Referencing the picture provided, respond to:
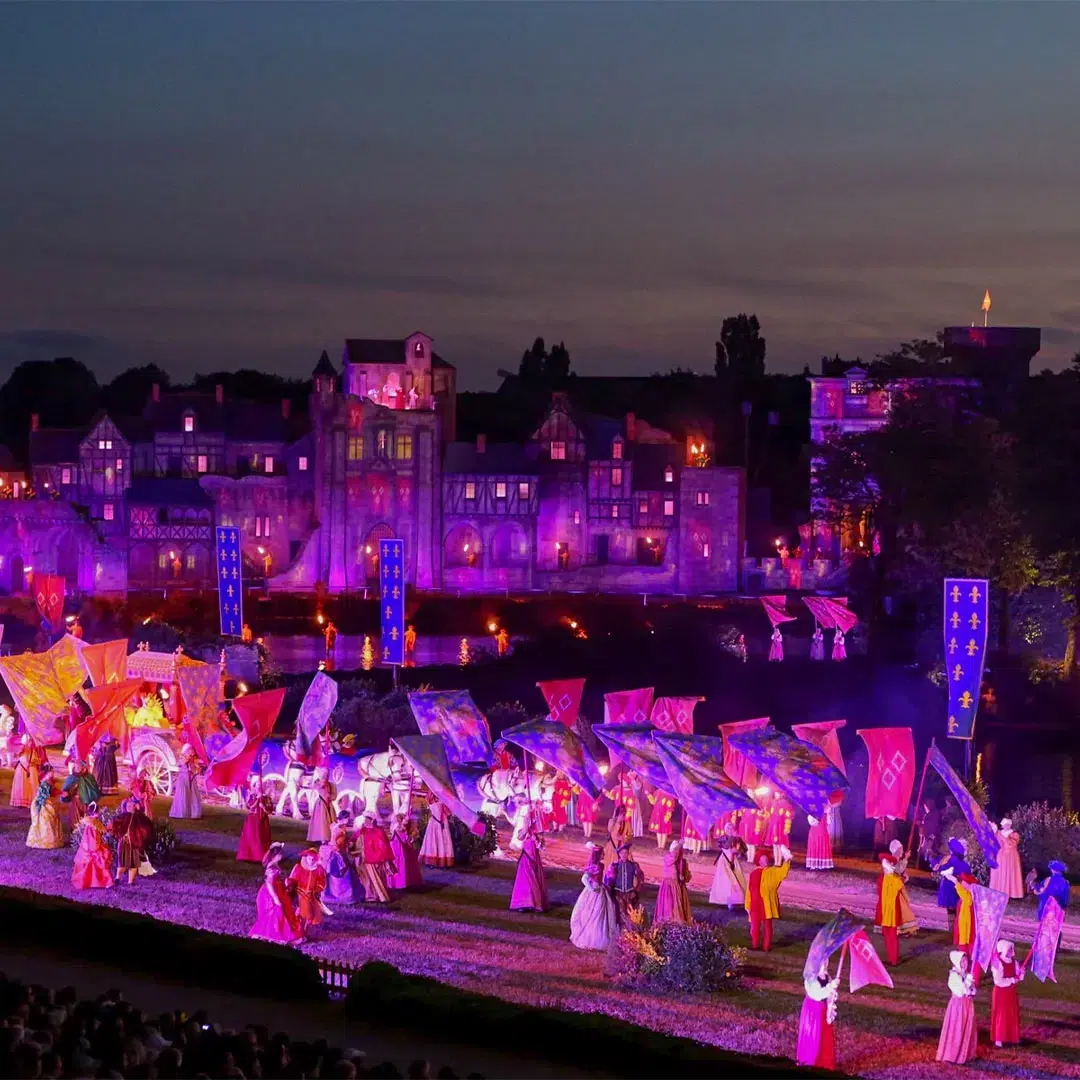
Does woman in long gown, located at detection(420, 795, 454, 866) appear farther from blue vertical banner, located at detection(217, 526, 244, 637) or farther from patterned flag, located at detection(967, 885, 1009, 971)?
blue vertical banner, located at detection(217, 526, 244, 637)

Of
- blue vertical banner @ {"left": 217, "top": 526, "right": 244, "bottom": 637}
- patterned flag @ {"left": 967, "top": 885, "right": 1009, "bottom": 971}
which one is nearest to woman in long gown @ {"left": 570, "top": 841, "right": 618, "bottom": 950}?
patterned flag @ {"left": 967, "top": 885, "right": 1009, "bottom": 971}

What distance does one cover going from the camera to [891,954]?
870 inches

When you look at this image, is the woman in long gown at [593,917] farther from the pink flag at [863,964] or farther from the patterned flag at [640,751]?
the patterned flag at [640,751]

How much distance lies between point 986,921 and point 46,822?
16314 millimetres

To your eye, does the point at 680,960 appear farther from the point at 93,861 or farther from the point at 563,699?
the point at 563,699

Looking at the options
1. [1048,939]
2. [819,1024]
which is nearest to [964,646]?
[1048,939]

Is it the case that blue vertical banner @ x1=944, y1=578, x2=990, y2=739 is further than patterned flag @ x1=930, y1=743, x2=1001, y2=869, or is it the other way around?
blue vertical banner @ x1=944, y1=578, x2=990, y2=739

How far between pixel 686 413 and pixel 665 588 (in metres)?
27.7

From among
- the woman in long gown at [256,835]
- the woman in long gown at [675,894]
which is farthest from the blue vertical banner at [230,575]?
the woman in long gown at [675,894]

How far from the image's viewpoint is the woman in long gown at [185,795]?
31.1 metres

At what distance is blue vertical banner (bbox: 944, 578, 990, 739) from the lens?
33.6 metres

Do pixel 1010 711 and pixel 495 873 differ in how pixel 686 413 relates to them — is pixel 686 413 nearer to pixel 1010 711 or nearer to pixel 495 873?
pixel 1010 711

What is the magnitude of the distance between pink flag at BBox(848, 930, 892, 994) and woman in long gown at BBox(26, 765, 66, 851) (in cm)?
1441

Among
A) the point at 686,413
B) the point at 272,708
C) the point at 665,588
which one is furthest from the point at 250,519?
the point at 272,708
